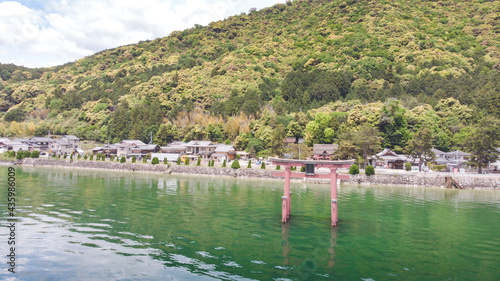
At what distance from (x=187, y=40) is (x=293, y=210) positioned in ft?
Answer: 599

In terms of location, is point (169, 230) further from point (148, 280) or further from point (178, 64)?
point (178, 64)

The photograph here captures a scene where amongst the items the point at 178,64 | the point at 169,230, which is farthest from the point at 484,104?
the point at 178,64

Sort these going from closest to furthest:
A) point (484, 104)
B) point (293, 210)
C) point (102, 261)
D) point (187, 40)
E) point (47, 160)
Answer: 1. point (102, 261)
2. point (293, 210)
3. point (47, 160)
4. point (484, 104)
5. point (187, 40)

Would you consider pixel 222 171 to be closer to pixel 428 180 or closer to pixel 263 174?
pixel 263 174

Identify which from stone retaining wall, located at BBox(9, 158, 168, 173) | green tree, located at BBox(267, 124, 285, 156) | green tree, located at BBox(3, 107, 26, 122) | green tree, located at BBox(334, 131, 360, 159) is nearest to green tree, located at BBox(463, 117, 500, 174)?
green tree, located at BBox(334, 131, 360, 159)

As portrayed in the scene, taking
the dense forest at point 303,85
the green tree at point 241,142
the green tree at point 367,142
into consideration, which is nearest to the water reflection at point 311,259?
the green tree at point 367,142

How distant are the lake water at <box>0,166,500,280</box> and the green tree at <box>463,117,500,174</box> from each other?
814 inches

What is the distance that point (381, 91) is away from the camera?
85938 millimetres

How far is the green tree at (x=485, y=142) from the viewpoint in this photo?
41.3 m

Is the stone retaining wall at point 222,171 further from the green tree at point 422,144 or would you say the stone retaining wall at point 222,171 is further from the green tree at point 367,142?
the green tree at point 422,144

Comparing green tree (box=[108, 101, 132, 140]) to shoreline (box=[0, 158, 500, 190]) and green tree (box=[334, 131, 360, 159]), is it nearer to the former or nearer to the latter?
shoreline (box=[0, 158, 500, 190])

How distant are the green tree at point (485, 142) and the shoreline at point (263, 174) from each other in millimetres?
3282

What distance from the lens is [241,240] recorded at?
14.2m

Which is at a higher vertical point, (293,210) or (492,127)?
(492,127)
